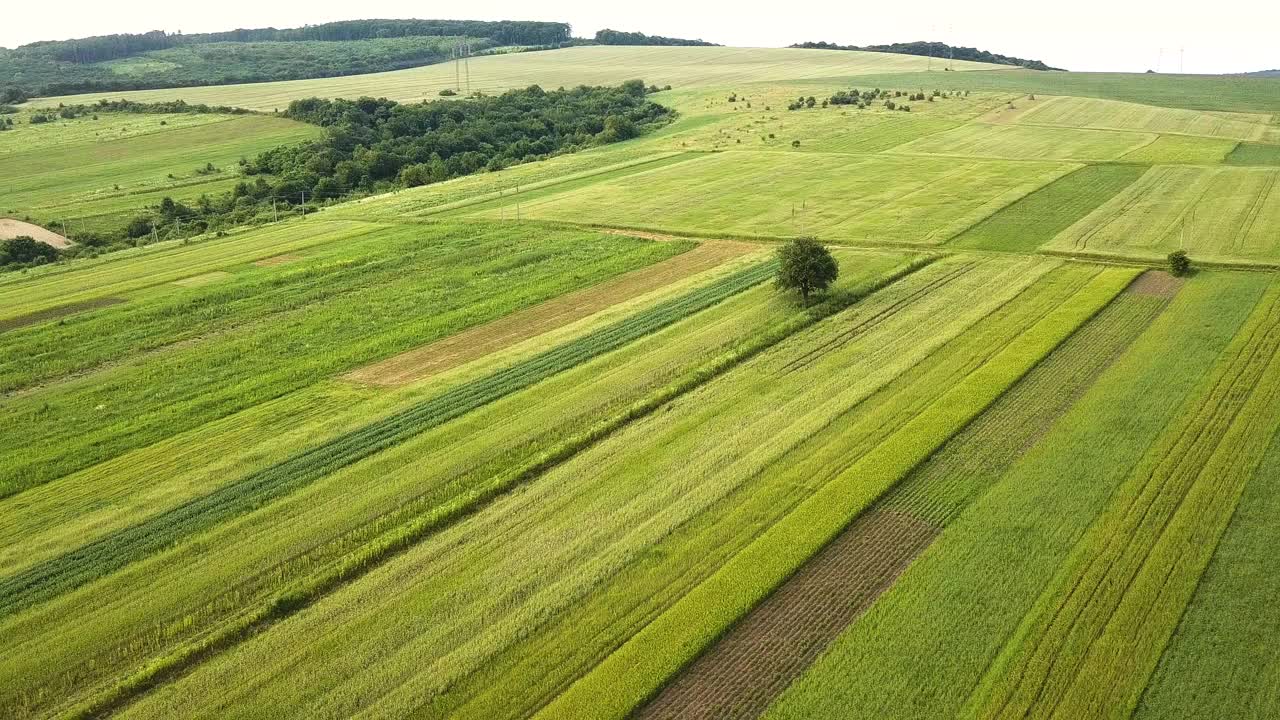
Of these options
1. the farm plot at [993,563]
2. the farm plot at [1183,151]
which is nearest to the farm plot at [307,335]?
the farm plot at [993,563]

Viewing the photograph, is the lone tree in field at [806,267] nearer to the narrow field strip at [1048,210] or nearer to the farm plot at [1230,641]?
the narrow field strip at [1048,210]

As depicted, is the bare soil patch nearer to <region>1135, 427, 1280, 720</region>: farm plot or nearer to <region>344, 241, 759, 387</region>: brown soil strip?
<region>344, 241, 759, 387</region>: brown soil strip

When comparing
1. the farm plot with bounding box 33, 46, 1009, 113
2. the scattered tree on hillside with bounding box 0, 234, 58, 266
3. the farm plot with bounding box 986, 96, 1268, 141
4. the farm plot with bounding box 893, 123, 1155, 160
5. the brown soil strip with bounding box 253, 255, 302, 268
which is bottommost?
the scattered tree on hillside with bounding box 0, 234, 58, 266

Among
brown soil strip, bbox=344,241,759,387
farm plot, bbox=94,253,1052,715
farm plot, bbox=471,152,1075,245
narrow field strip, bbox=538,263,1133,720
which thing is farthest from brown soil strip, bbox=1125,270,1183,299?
brown soil strip, bbox=344,241,759,387

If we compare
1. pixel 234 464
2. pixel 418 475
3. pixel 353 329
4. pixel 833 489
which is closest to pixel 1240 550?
pixel 833 489

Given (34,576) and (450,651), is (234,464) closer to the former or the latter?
(34,576)
